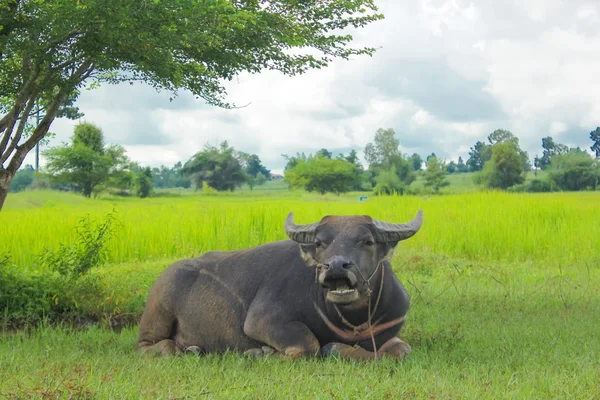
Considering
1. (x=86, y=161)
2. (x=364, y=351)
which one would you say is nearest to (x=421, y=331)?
(x=364, y=351)

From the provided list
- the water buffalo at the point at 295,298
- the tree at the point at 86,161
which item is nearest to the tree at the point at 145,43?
the water buffalo at the point at 295,298

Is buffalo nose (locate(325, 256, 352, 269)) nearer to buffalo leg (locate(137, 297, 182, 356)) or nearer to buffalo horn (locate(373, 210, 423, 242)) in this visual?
buffalo horn (locate(373, 210, 423, 242))

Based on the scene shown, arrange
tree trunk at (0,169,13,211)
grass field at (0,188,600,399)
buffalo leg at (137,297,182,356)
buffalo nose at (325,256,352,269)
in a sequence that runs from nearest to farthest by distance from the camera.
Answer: grass field at (0,188,600,399) → buffalo nose at (325,256,352,269) → buffalo leg at (137,297,182,356) → tree trunk at (0,169,13,211)

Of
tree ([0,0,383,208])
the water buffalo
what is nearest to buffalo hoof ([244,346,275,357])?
the water buffalo

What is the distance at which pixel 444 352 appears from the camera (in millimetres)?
4836

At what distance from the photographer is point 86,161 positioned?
1672 inches

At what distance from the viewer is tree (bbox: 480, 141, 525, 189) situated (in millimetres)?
48969

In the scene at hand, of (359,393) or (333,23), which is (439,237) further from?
(359,393)

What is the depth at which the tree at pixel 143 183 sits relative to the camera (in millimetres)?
46375

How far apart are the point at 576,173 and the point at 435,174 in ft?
40.0

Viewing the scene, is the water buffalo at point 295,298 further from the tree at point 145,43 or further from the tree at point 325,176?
the tree at point 325,176

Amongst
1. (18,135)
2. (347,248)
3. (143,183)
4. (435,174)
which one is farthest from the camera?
(435,174)

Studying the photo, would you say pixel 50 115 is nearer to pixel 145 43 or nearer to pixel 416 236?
pixel 145 43

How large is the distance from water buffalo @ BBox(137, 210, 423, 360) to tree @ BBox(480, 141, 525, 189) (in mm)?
45400
